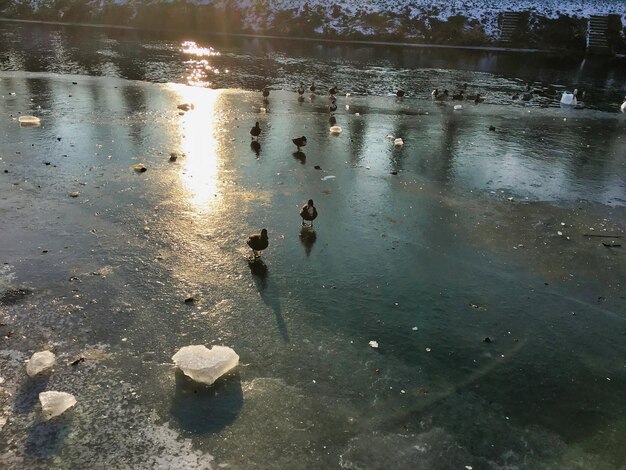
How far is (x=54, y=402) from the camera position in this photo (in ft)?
15.0

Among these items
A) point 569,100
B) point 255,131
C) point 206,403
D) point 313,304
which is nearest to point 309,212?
point 313,304

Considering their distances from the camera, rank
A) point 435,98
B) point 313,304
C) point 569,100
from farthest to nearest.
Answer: point 569,100
point 435,98
point 313,304

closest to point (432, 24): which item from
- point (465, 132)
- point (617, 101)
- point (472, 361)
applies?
point (617, 101)

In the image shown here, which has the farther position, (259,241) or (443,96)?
(443,96)

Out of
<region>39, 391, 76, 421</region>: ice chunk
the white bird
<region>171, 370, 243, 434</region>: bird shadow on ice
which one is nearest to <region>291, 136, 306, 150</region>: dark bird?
<region>171, 370, 243, 434</region>: bird shadow on ice

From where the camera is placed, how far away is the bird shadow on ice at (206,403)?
4551 mm

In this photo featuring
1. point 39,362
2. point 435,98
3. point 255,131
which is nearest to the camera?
point 39,362

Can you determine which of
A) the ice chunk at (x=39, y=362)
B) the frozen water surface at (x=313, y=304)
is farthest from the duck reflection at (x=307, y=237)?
the ice chunk at (x=39, y=362)

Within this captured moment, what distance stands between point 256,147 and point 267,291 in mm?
6496

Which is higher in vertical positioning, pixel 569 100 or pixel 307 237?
pixel 569 100

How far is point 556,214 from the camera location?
9297 mm

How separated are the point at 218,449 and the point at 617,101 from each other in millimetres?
22862

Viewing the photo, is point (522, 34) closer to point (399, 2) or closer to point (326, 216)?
point (399, 2)

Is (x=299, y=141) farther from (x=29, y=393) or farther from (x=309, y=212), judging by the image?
(x=29, y=393)
